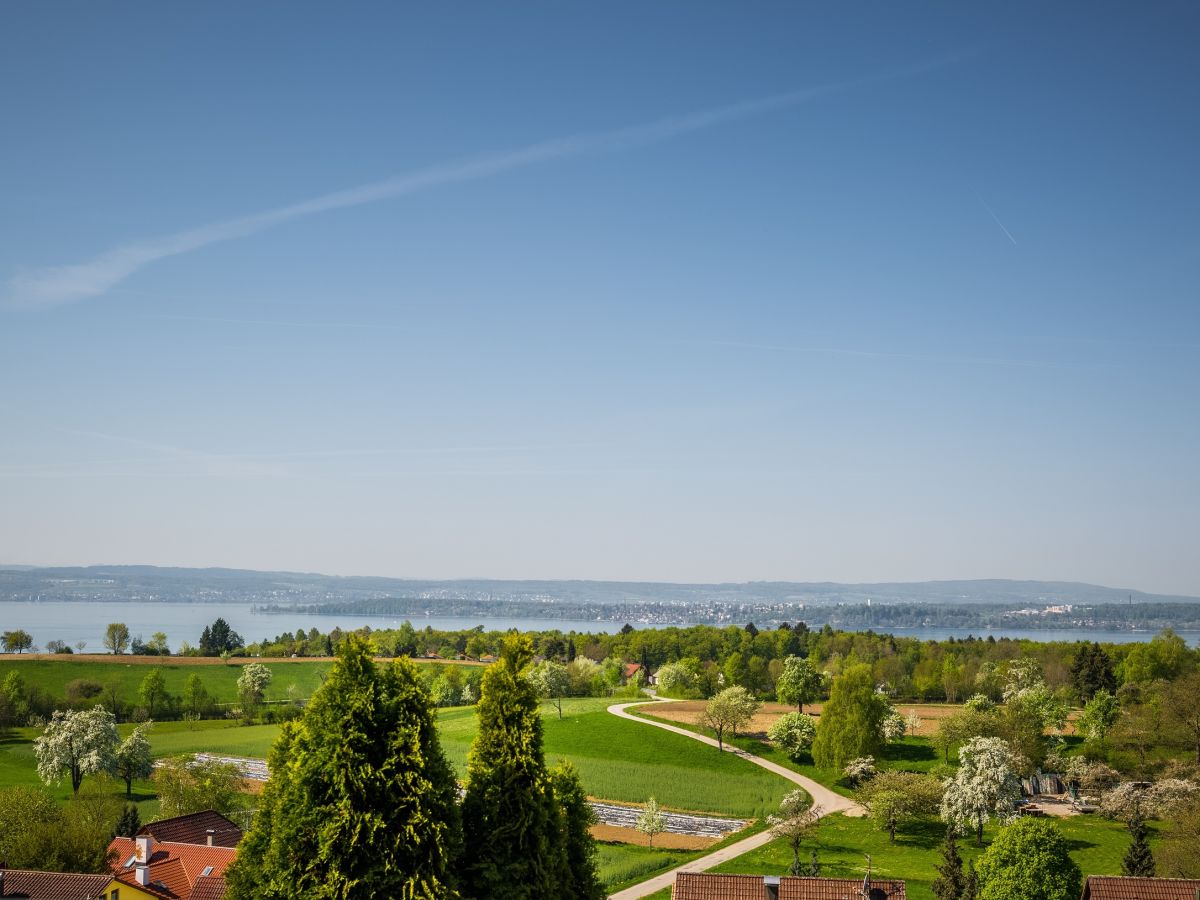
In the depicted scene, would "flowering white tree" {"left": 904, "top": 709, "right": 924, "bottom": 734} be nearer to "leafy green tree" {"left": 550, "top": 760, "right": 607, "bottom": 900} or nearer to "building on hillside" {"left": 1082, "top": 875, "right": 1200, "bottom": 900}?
"building on hillside" {"left": 1082, "top": 875, "right": 1200, "bottom": 900}

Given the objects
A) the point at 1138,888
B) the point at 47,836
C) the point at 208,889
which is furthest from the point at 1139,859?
the point at 47,836

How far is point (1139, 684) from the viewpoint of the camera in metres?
79.4

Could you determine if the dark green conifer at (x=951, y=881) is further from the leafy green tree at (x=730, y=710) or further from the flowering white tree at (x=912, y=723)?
the flowering white tree at (x=912, y=723)

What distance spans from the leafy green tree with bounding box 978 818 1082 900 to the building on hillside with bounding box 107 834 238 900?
2572 centimetres

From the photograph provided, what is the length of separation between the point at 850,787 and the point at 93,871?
4395 centimetres

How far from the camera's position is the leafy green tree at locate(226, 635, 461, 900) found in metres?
17.9

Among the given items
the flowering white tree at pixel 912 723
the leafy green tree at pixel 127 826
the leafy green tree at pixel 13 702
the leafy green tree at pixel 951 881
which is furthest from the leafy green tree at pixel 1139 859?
the leafy green tree at pixel 13 702

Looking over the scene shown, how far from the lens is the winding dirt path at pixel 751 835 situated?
1588 inches

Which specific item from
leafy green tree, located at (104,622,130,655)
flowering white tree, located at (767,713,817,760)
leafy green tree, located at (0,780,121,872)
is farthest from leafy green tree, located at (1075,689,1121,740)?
leafy green tree, located at (104,622,130,655)

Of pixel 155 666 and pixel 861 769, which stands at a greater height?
pixel 861 769

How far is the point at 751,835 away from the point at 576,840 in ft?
107

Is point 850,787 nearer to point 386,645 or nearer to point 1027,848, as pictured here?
point 1027,848

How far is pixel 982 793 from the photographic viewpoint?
47812mm

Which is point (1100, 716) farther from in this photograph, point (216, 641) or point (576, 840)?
point (216, 641)
